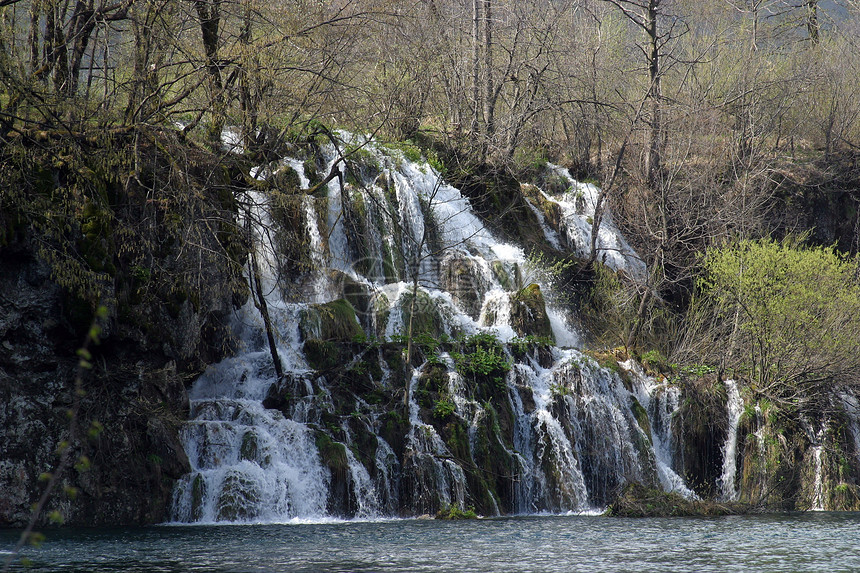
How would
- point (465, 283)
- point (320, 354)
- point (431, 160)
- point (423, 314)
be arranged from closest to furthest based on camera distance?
1. point (320, 354)
2. point (423, 314)
3. point (465, 283)
4. point (431, 160)

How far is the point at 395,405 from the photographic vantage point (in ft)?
49.0

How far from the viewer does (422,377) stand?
1541cm

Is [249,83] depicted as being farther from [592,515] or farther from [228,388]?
[592,515]

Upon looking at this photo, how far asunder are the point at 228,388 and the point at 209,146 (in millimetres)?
4515

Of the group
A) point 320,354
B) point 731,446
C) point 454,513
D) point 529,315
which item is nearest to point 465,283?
point 529,315

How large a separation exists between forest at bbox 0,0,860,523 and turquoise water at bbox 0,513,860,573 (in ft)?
7.43

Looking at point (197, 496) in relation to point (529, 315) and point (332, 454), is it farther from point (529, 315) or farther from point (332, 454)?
point (529, 315)

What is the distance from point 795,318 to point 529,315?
18.4 feet

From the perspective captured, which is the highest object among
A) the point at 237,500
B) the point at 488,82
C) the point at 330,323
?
the point at 488,82

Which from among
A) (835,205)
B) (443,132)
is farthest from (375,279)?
(835,205)

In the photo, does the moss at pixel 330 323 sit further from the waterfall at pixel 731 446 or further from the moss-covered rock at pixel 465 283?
the waterfall at pixel 731 446

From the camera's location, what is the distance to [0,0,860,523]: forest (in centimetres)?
1145

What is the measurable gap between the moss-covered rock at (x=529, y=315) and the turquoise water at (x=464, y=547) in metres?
6.14

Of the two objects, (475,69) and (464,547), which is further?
(475,69)
